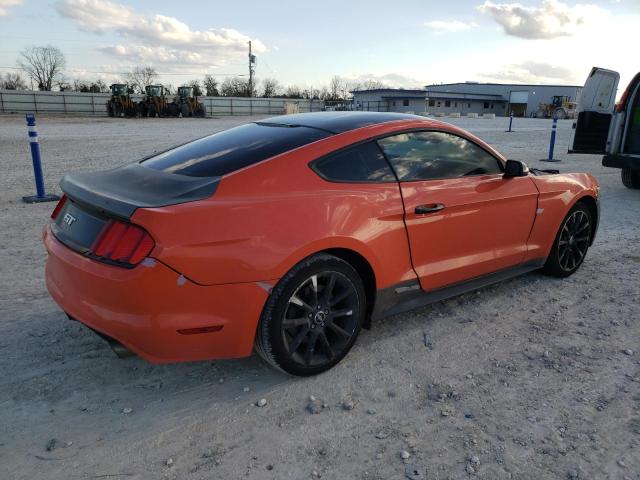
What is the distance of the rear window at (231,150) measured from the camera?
2.88 m

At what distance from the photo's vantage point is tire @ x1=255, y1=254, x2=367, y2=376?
267cm

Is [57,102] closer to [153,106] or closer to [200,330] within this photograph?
[153,106]

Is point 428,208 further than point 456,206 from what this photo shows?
No

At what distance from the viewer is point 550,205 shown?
4160 mm

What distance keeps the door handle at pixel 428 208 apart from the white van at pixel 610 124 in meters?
7.08

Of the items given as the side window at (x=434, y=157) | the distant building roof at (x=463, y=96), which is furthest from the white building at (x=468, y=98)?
the side window at (x=434, y=157)

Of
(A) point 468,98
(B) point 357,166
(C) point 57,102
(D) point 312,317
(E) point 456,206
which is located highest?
(A) point 468,98

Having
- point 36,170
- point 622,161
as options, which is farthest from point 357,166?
point 622,161

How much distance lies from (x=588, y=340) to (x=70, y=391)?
10.8 ft

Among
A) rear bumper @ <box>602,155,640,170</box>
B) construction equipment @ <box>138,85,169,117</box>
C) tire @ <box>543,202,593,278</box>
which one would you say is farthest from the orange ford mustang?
construction equipment @ <box>138,85,169,117</box>

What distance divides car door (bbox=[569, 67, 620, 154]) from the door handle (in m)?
7.69

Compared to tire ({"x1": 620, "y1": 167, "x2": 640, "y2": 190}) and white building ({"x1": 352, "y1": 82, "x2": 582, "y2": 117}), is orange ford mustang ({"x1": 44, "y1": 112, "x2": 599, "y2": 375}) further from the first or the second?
white building ({"x1": 352, "y1": 82, "x2": 582, "y2": 117})

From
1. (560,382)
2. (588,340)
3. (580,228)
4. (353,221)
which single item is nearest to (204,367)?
(353,221)

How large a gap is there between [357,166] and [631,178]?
869 centimetres
